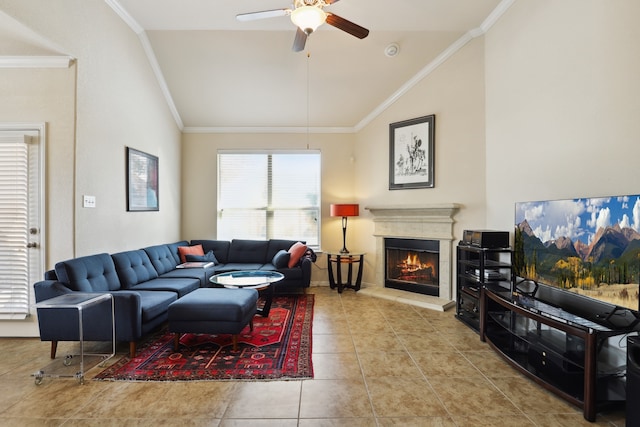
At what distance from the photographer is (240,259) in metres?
5.20

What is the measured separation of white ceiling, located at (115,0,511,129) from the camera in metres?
3.47

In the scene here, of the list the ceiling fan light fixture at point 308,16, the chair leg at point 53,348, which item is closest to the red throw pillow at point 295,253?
the chair leg at point 53,348

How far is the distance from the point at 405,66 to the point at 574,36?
2.15 metres

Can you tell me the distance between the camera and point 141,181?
4.12m

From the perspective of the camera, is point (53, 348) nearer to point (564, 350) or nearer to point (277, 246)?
point (277, 246)

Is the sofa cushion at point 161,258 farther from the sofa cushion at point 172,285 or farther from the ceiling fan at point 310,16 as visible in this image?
the ceiling fan at point 310,16

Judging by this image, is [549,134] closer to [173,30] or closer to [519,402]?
[519,402]

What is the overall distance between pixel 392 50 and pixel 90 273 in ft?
14.2

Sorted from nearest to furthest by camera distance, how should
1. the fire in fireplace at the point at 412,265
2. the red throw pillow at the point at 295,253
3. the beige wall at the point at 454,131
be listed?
the beige wall at the point at 454,131 < the fire in fireplace at the point at 412,265 < the red throw pillow at the point at 295,253

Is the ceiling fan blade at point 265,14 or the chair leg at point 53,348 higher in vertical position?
the ceiling fan blade at point 265,14

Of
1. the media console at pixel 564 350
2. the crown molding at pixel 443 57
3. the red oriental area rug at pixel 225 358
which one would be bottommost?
the red oriental area rug at pixel 225 358

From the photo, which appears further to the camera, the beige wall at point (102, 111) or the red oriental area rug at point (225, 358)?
the beige wall at point (102, 111)

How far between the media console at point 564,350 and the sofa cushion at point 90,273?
3759 millimetres

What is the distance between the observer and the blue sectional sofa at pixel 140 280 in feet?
8.60
